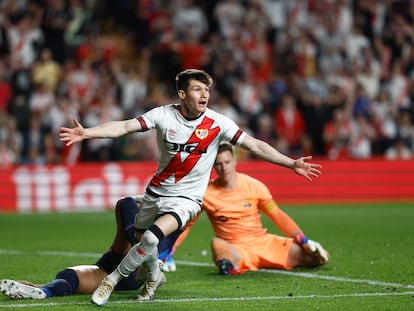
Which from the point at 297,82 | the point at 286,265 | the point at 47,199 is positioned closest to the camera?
the point at 286,265

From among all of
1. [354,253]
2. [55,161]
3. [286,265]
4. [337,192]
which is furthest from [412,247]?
[55,161]

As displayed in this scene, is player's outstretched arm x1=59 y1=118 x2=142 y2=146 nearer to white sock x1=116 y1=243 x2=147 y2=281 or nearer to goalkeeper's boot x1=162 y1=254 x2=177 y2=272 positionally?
white sock x1=116 y1=243 x2=147 y2=281

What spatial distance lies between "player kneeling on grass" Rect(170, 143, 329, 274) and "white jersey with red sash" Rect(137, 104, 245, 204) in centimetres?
177

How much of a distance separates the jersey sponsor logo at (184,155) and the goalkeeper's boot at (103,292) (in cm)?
106

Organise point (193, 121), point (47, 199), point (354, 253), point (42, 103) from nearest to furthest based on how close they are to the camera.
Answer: point (193, 121)
point (354, 253)
point (47, 199)
point (42, 103)

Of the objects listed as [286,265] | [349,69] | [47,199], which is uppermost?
[349,69]

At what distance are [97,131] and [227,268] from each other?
2.91 m

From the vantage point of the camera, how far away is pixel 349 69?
24.2 metres

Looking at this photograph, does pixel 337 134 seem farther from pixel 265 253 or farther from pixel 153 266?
pixel 153 266

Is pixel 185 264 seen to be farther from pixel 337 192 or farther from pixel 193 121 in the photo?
pixel 337 192

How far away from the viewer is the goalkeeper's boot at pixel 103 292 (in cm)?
801

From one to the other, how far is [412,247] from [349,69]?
39.0ft

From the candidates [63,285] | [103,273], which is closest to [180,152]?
[103,273]

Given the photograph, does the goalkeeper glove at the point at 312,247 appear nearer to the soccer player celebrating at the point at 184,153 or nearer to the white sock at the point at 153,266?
the soccer player celebrating at the point at 184,153
